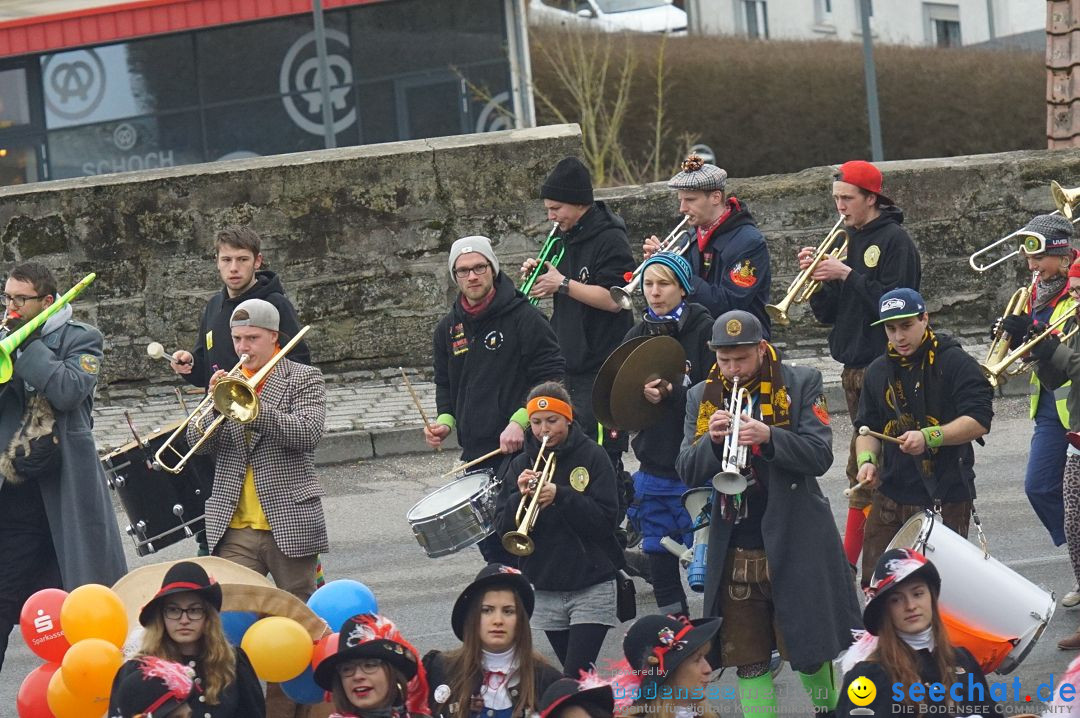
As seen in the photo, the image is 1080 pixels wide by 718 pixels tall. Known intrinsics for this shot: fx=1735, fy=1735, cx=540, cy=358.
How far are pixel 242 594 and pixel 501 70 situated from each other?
18242 mm

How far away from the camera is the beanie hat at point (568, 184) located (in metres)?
8.52

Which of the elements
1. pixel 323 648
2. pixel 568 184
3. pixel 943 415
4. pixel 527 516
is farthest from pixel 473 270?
pixel 323 648

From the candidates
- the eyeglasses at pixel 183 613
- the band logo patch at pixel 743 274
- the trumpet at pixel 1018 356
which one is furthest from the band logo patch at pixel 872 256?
the eyeglasses at pixel 183 613

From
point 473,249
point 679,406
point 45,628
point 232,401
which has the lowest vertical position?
point 45,628

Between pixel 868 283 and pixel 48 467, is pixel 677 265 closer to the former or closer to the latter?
pixel 868 283

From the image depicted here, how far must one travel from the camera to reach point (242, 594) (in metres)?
6.27

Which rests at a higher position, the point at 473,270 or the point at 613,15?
the point at 613,15

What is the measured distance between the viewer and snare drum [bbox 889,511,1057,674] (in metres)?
6.27

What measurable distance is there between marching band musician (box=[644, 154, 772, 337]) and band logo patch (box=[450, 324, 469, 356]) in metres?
1.11

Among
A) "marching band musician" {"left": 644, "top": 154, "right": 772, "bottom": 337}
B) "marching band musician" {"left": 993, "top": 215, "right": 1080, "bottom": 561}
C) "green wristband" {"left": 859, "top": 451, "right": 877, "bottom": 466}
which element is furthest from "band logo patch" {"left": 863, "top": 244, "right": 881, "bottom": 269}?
"green wristband" {"left": 859, "top": 451, "right": 877, "bottom": 466}

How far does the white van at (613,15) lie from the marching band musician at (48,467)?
21.3m

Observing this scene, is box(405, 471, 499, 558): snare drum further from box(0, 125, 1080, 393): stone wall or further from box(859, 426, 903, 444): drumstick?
box(0, 125, 1080, 393): stone wall

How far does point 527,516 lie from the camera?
681cm

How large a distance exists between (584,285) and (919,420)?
1.94 metres
